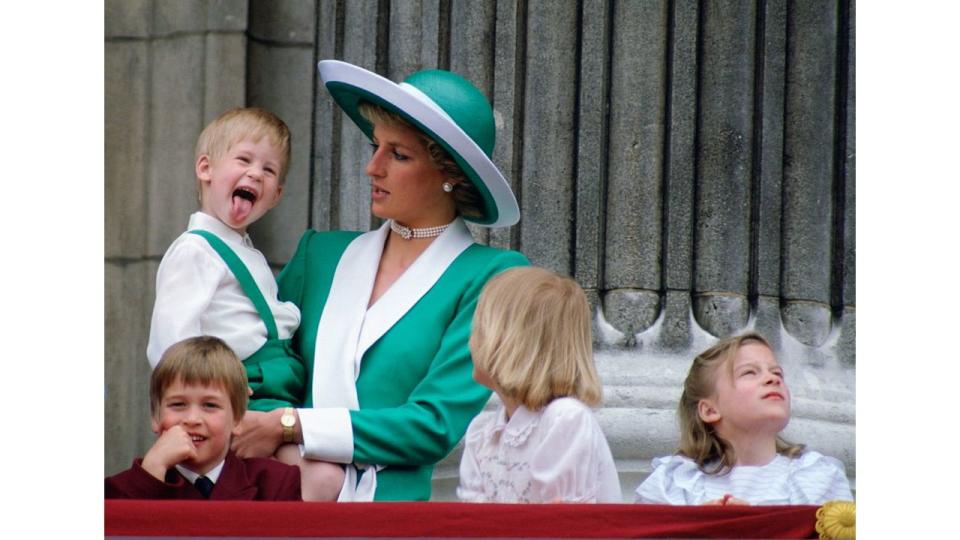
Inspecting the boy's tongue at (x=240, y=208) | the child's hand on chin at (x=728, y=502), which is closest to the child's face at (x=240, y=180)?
the boy's tongue at (x=240, y=208)

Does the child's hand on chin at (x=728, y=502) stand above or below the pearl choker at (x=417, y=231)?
below

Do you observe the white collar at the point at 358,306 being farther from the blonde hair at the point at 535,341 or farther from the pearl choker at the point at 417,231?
the blonde hair at the point at 535,341

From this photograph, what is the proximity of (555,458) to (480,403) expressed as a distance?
276 mm

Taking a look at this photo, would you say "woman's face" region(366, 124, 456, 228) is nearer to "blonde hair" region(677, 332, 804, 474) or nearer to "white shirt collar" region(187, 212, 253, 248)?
"white shirt collar" region(187, 212, 253, 248)

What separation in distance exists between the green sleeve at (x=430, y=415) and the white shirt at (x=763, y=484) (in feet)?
1.20

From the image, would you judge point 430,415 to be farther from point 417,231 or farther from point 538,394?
point 417,231

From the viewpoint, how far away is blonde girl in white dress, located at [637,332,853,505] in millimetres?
3789

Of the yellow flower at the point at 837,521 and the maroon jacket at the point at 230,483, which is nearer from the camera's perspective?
the yellow flower at the point at 837,521

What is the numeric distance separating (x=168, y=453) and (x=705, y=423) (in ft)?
3.19

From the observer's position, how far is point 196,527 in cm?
328

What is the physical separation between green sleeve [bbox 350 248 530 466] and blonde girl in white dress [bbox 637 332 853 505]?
14.8 inches

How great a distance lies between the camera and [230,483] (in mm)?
3586

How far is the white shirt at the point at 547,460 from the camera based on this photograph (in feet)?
11.6

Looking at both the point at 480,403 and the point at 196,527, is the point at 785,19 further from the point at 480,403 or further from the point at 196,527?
the point at 196,527
